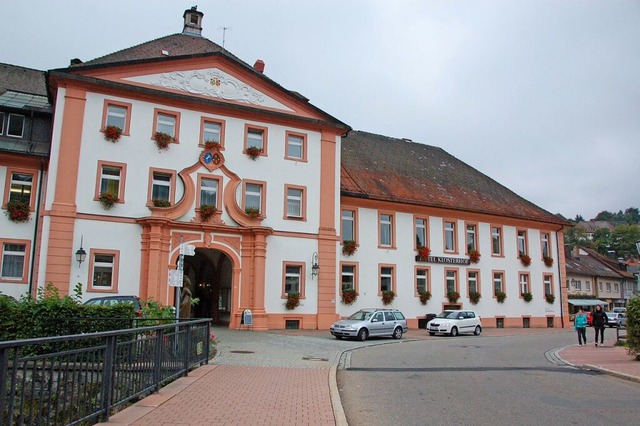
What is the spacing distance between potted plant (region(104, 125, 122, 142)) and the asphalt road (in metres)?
14.6

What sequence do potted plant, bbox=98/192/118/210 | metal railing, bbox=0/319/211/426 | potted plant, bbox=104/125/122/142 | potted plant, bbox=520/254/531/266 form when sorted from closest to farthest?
1. metal railing, bbox=0/319/211/426
2. potted plant, bbox=98/192/118/210
3. potted plant, bbox=104/125/122/142
4. potted plant, bbox=520/254/531/266

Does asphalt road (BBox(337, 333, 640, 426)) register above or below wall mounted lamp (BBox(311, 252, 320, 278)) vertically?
below

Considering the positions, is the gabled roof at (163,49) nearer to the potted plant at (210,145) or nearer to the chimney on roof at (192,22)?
the chimney on roof at (192,22)

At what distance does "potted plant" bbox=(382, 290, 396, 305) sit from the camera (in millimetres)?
31672

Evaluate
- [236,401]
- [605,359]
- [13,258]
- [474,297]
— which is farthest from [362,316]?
[236,401]

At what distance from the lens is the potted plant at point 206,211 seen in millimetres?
25902

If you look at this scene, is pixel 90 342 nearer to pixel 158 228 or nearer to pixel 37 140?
pixel 158 228

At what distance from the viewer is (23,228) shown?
2405 centimetres

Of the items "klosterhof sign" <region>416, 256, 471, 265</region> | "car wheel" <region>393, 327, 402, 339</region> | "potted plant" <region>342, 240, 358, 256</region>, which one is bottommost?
"car wheel" <region>393, 327, 402, 339</region>

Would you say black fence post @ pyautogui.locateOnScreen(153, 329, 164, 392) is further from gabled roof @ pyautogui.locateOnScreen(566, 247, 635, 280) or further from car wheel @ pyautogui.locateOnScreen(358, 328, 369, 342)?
gabled roof @ pyautogui.locateOnScreen(566, 247, 635, 280)

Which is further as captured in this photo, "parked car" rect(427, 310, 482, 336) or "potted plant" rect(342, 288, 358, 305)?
"potted plant" rect(342, 288, 358, 305)

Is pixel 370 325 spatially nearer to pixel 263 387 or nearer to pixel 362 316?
pixel 362 316

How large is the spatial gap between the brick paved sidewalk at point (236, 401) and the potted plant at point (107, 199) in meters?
14.1

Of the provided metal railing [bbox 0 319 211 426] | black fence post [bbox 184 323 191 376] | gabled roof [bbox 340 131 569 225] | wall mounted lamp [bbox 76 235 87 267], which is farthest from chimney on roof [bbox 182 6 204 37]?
metal railing [bbox 0 319 211 426]
